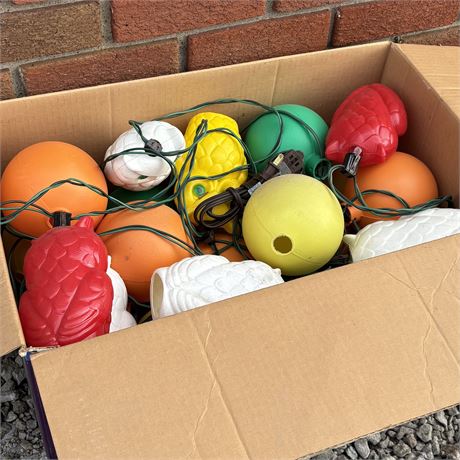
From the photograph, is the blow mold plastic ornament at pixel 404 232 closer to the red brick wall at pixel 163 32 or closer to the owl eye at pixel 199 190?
the owl eye at pixel 199 190

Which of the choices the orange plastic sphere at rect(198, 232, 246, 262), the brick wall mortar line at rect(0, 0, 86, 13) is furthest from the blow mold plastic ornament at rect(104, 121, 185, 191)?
the brick wall mortar line at rect(0, 0, 86, 13)

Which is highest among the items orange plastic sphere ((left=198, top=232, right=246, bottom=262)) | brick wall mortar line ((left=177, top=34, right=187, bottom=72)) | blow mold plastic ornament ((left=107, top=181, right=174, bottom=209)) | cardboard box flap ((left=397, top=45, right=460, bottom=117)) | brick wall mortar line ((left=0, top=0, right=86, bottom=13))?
brick wall mortar line ((left=0, top=0, right=86, bottom=13))

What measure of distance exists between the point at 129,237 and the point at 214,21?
18.1 inches

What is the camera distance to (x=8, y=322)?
0.74 metres

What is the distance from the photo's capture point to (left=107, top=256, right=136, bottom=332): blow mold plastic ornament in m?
0.93

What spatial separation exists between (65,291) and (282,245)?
37 cm

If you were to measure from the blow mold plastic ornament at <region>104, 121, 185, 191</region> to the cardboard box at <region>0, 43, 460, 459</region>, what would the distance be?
32cm

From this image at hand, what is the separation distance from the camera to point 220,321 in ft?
2.50

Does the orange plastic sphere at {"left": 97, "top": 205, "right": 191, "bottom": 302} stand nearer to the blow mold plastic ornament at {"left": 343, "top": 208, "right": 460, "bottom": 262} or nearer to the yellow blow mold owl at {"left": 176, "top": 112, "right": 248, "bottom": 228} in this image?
the yellow blow mold owl at {"left": 176, "top": 112, "right": 248, "bottom": 228}

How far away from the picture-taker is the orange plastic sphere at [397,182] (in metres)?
1.13

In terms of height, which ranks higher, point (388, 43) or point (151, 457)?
point (388, 43)

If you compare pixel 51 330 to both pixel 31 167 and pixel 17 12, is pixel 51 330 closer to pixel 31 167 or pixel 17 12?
pixel 31 167

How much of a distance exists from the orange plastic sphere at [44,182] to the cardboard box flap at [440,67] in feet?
2.07

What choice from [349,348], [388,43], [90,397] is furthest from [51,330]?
[388,43]
